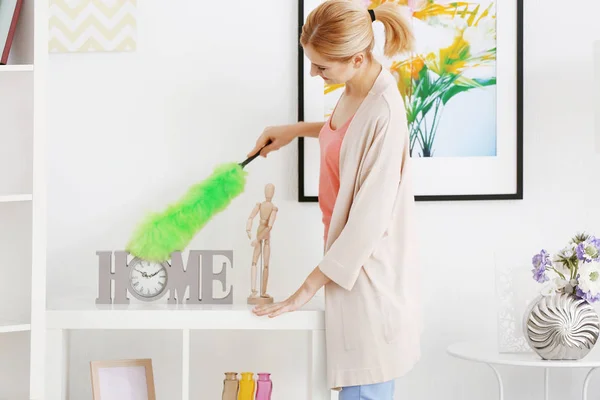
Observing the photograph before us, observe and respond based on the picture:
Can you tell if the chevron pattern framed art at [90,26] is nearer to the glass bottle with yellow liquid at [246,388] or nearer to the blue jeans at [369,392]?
the glass bottle with yellow liquid at [246,388]

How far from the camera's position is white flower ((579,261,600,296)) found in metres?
2.03

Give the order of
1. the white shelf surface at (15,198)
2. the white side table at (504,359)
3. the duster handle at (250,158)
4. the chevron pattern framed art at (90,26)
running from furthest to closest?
the chevron pattern framed art at (90,26) < the duster handle at (250,158) < the white side table at (504,359) < the white shelf surface at (15,198)

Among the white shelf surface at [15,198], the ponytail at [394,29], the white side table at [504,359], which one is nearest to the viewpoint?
the white shelf surface at [15,198]

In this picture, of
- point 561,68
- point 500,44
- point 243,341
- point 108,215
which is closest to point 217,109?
point 108,215

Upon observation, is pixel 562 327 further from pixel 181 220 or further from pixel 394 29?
pixel 181 220

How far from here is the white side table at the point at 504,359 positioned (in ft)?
6.63

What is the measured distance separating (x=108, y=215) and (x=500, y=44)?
1296 mm

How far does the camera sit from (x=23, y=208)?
202 centimetres

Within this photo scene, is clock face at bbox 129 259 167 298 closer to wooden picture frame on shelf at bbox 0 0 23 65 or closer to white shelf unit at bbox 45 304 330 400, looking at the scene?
white shelf unit at bbox 45 304 330 400

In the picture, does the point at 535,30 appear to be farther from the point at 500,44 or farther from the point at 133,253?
the point at 133,253

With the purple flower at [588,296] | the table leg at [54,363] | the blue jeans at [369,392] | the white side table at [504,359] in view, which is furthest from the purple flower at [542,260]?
the table leg at [54,363]

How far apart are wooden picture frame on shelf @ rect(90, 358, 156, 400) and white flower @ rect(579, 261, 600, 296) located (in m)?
1.16

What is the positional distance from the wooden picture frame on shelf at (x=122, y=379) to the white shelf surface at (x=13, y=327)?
0.74 ft

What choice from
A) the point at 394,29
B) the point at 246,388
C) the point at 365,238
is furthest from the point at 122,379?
the point at 394,29
